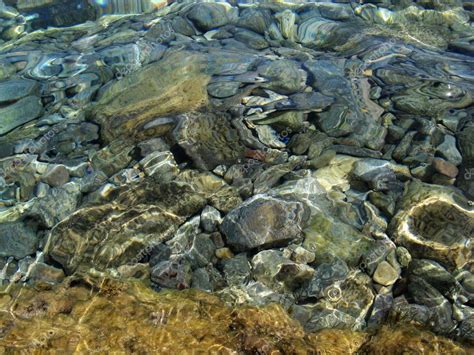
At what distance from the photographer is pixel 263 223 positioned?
4379 millimetres

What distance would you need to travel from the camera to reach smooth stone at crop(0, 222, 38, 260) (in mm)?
4406

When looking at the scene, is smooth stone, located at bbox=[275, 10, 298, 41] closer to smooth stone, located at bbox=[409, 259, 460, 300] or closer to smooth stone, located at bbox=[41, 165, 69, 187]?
smooth stone, located at bbox=[41, 165, 69, 187]

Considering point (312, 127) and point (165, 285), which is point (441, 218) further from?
point (165, 285)

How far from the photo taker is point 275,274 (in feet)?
13.3

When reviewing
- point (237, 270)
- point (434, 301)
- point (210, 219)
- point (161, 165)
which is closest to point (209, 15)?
point (161, 165)

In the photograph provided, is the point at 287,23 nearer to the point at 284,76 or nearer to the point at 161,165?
the point at 284,76

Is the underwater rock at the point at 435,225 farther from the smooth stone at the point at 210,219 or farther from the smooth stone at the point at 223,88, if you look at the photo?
the smooth stone at the point at 223,88

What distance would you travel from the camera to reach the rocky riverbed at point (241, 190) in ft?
11.6

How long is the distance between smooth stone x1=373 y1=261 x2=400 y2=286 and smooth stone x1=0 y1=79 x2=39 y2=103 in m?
5.47

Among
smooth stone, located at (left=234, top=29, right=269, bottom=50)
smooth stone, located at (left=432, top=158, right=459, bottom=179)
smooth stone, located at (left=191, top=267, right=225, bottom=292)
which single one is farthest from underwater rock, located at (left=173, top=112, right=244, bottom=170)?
smooth stone, located at (left=234, top=29, right=269, bottom=50)

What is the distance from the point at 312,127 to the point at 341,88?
968mm

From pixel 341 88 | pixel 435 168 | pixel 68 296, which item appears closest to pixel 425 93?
pixel 341 88

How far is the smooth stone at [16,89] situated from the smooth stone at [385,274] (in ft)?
18.0

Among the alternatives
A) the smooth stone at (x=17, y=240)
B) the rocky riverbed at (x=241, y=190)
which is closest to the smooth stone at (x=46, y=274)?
the rocky riverbed at (x=241, y=190)
